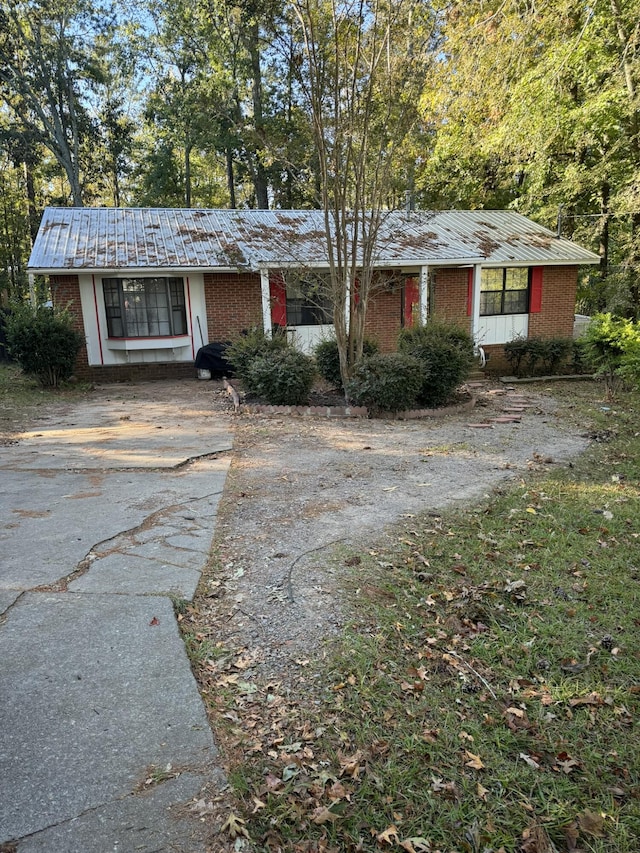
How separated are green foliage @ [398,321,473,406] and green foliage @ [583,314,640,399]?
6.69 ft

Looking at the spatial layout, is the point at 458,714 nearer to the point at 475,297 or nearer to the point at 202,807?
the point at 202,807

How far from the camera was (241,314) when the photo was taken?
13.9m

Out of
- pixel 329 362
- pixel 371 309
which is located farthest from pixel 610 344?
pixel 371 309

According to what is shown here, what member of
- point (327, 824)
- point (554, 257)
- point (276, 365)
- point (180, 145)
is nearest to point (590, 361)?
point (276, 365)

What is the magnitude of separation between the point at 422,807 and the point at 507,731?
567mm

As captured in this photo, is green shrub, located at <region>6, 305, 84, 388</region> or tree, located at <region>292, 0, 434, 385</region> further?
green shrub, located at <region>6, 305, 84, 388</region>

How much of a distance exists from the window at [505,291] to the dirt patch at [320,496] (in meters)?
7.09

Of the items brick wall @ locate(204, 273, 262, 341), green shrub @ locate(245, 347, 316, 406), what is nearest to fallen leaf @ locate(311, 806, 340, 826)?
green shrub @ locate(245, 347, 316, 406)

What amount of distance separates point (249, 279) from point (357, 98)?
19.6ft

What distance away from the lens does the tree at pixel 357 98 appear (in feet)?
25.9

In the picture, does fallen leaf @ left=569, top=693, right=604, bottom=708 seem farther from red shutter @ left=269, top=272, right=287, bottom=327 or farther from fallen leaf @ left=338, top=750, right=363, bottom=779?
red shutter @ left=269, top=272, right=287, bottom=327

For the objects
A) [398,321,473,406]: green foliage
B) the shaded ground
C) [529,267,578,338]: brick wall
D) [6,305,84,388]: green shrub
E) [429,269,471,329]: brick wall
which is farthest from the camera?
[529,267,578,338]: brick wall

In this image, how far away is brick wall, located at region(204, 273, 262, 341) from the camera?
1359cm

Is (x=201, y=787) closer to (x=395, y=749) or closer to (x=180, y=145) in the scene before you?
(x=395, y=749)
